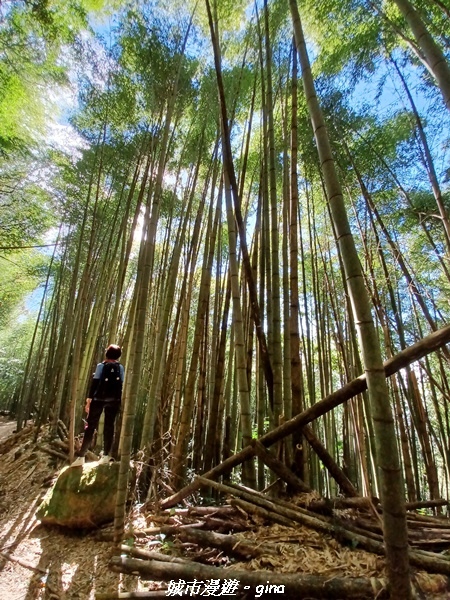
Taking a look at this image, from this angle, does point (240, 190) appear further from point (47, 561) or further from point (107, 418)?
point (47, 561)

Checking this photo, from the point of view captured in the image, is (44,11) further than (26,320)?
No

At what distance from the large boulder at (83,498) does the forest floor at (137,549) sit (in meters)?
0.09

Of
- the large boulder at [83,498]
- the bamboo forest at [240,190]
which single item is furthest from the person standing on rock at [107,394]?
the large boulder at [83,498]

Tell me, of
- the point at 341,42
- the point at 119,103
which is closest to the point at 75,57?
the point at 119,103

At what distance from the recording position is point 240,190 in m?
2.75

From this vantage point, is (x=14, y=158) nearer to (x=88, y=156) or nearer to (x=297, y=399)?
(x=88, y=156)

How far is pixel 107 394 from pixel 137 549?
5.11 feet

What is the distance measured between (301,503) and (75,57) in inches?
217

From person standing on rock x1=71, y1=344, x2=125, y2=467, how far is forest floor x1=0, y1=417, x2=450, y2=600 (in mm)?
746

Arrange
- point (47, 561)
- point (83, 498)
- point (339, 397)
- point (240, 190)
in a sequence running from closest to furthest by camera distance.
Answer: point (339, 397) → point (47, 561) → point (83, 498) → point (240, 190)

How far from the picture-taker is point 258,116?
15.2 feet

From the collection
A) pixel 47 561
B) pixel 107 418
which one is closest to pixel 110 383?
pixel 107 418

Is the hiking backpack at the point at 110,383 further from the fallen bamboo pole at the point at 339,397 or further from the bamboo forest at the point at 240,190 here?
the fallen bamboo pole at the point at 339,397

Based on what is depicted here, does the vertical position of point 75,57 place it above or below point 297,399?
above
